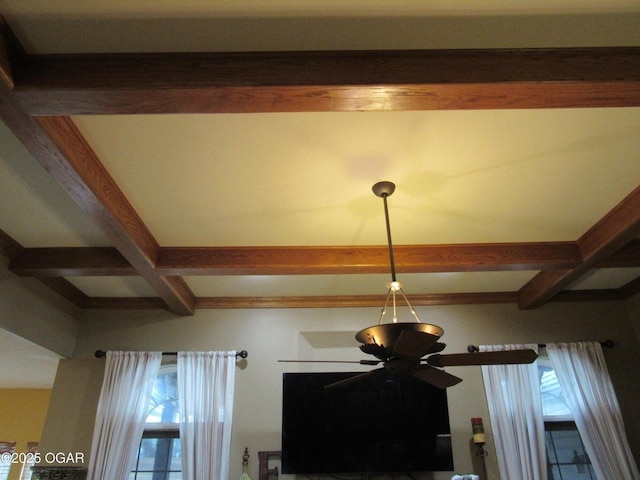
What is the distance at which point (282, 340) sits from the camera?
4.12m

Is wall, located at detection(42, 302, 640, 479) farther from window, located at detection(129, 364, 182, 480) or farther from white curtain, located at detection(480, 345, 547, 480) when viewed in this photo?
window, located at detection(129, 364, 182, 480)

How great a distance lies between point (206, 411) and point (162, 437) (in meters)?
0.57

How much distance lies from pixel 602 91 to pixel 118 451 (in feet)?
13.4

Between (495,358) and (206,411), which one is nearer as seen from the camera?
(495,358)

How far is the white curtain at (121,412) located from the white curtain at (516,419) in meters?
3.02

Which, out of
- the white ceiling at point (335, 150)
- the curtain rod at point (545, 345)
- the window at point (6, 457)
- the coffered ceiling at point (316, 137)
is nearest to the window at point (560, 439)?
the curtain rod at point (545, 345)

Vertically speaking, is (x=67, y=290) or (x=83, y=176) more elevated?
(x=67, y=290)

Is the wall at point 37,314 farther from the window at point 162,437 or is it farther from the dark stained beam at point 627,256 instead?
the dark stained beam at point 627,256

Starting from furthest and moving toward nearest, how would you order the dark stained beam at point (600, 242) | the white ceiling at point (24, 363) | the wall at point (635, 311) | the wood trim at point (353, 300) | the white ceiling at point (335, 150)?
the wood trim at point (353, 300) → the wall at point (635, 311) → the white ceiling at point (24, 363) → the dark stained beam at point (600, 242) → the white ceiling at point (335, 150)

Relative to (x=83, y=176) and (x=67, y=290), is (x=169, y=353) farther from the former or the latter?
(x=83, y=176)

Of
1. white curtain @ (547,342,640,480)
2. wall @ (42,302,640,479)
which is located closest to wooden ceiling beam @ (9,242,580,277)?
wall @ (42,302,640,479)

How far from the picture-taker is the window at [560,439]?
371 centimetres

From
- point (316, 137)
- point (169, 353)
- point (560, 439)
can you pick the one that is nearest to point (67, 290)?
point (169, 353)

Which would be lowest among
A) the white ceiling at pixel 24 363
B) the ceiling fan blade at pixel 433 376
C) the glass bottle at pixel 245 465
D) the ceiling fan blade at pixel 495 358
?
the glass bottle at pixel 245 465
